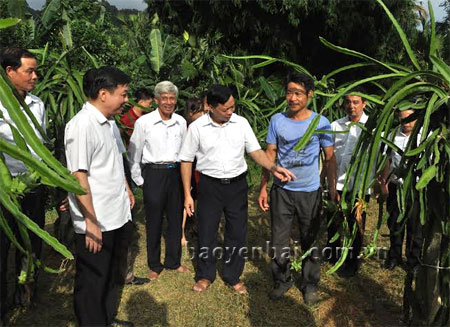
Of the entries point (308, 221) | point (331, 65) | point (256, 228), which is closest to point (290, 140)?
point (308, 221)

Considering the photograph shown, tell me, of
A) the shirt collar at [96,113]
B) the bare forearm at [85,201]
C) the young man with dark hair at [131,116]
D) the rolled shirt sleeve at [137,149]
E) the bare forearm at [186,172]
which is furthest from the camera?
the young man with dark hair at [131,116]

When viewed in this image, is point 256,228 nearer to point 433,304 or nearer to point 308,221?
point 308,221

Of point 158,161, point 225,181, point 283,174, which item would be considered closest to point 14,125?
point 158,161

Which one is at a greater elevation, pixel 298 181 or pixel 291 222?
pixel 298 181

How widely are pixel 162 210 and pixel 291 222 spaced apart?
3.71 feet

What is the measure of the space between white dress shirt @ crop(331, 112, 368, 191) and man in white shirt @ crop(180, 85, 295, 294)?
751 millimetres

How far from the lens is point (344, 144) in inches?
137

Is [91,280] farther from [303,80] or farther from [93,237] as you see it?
[303,80]

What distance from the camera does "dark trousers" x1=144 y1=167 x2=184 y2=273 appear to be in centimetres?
348

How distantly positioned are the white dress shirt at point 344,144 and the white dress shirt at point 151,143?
140 cm

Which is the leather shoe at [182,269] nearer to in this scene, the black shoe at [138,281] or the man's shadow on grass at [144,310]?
the black shoe at [138,281]

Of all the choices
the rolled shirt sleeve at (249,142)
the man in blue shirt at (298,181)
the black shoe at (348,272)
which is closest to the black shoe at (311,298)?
the man in blue shirt at (298,181)

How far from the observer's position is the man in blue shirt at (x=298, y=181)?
9.73 ft

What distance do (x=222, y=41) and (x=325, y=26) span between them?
2909 mm
